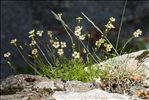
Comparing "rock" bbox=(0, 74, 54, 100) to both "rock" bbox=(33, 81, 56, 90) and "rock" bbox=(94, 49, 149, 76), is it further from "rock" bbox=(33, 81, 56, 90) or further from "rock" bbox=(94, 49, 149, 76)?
"rock" bbox=(94, 49, 149, 76)

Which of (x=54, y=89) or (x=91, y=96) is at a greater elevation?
(x=54, y=89)

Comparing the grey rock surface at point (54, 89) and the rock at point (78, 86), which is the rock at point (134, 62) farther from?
the rock at point (78, 86)

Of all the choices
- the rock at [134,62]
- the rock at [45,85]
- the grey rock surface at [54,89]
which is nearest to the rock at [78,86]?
the grey rock surface at [54,89]

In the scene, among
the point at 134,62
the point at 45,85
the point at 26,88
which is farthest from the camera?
the point at 134,62

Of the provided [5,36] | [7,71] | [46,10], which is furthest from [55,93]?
[46,10]

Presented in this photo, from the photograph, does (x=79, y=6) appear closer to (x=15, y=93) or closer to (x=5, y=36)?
(x=5, y=36)

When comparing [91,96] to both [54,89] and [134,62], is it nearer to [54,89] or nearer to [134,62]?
[54,89]

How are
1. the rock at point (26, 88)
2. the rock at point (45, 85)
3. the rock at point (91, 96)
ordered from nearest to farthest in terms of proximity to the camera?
1. the rock at point (91, 96)
2. the rock at point (26, 88)
3. the rock at point (45, 85)

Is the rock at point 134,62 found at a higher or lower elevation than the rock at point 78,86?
higher

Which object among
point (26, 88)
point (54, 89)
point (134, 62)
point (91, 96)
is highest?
point (134, 62)

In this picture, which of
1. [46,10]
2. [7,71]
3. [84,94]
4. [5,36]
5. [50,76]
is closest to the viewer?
[84,94]

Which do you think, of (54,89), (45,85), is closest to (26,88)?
(45,85)
